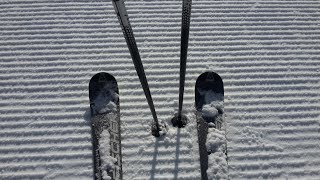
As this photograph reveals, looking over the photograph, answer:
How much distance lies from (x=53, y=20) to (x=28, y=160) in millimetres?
1606

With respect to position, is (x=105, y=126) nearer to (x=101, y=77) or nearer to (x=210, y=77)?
(x=101, y=77)

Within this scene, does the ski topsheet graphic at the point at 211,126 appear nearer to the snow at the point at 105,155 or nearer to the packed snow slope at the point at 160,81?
the packed snow slope at the point at 160,81

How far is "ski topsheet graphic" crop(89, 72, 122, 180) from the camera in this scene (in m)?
2.68

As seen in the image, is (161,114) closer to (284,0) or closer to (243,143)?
(243,143)

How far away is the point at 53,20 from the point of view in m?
3.59

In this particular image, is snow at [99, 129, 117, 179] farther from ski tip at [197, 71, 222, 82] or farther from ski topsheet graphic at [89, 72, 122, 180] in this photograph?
ski tip at [197, 71, 222, 82]

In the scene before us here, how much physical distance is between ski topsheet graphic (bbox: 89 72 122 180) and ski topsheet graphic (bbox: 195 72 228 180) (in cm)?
72

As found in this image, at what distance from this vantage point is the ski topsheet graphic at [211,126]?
105 inches

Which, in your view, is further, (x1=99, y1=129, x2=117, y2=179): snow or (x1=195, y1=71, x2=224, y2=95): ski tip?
(x1=195, y1=71, x2=224, y2=95): ski tip

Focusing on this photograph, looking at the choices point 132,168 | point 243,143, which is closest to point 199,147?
point 243,143

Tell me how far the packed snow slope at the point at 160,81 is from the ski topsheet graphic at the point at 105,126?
0.23ft

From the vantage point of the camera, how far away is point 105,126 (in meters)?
2.87

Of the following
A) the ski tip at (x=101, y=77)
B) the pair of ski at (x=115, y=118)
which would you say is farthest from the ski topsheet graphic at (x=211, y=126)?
the ski tip at (x=101, y=77)

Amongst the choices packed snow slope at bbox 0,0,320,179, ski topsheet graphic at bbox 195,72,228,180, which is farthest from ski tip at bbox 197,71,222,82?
packed snow slope at bbox 0,0,320,179
